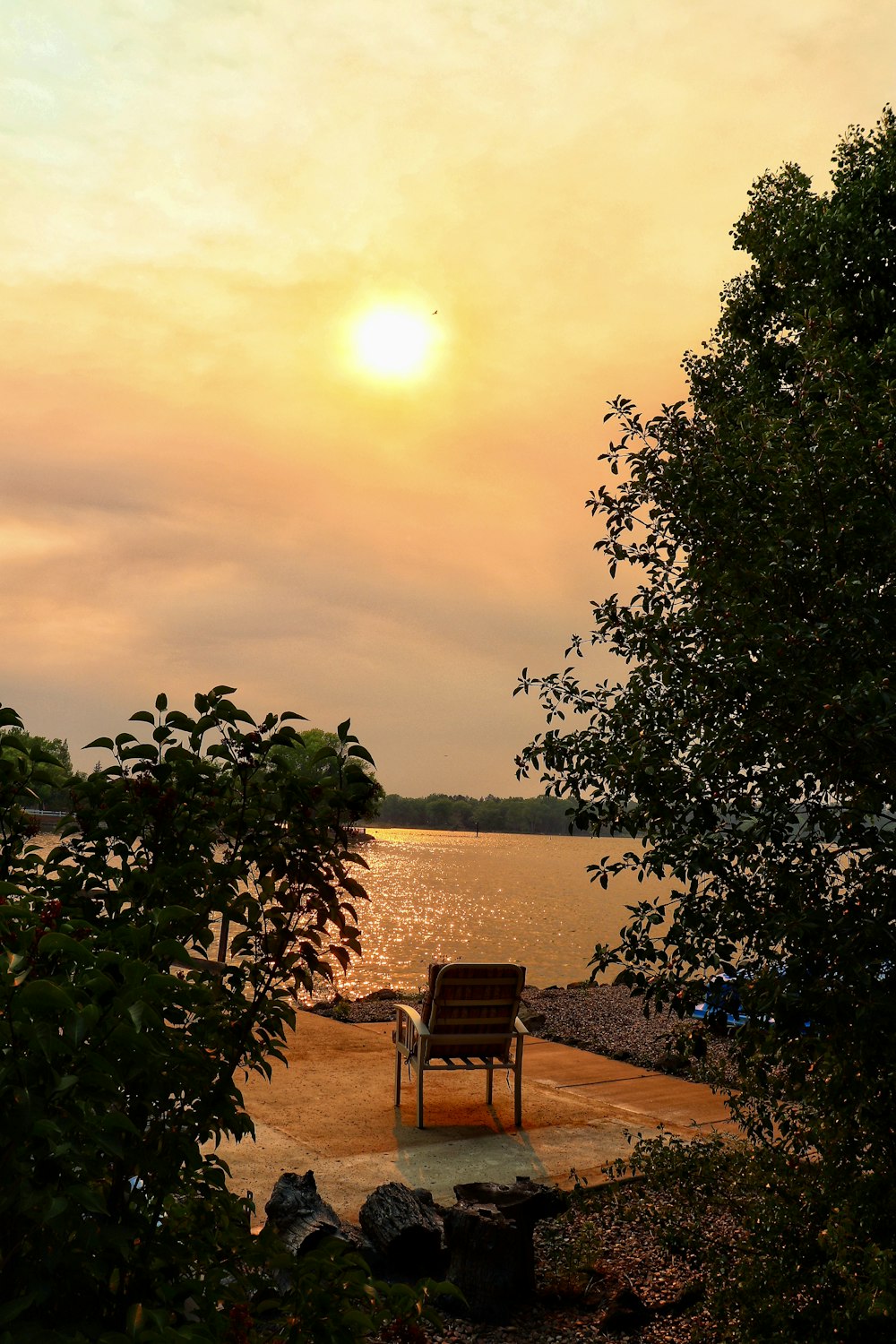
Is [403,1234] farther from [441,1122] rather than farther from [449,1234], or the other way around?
[441,1122]

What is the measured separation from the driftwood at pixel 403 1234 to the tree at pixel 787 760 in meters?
1.57

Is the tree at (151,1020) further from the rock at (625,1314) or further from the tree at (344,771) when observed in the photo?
the rock at (625,1314)

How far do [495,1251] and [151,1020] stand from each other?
336 centimetres

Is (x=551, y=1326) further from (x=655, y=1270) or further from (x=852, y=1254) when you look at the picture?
→ (x=852, y=1254)

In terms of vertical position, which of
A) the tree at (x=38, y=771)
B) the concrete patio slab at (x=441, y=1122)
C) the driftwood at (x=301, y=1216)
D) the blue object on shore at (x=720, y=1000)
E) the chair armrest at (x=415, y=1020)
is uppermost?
the tree at (x=38, y=771)

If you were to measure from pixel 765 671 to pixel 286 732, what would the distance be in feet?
5.04

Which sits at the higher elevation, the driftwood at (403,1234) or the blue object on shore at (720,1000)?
the blue object on shore at (720,1000)

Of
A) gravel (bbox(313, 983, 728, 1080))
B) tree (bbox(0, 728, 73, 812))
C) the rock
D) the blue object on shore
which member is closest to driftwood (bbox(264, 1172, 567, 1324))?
the rock

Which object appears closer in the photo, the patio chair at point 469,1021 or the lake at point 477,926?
the patio chair at point 469,1021

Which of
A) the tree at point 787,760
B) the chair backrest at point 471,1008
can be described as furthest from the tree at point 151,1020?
the chair backrest at point 471,1008

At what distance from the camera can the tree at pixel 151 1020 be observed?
158cm

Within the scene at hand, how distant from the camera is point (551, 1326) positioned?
4.26m

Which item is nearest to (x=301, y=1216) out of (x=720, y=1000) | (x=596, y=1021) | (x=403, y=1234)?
(x=403, y=1234)

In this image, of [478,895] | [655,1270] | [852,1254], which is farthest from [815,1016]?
[478,895]
